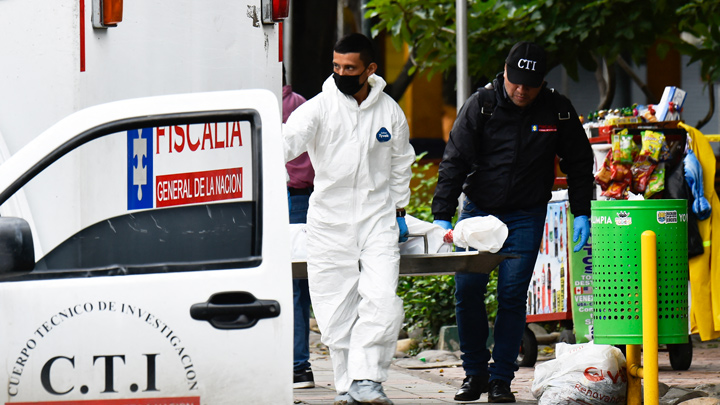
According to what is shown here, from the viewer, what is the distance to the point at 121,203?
14.1 ft

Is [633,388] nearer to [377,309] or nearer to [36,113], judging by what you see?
[377,309]

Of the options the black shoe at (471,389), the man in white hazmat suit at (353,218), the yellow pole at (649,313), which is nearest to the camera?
the yellow pole at (649,313)

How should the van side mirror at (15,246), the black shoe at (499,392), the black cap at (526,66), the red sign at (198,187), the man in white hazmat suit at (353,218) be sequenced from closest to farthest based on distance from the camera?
the van side mirror at (15,246) < the red sign at (198,187) < the man in white hazmat suit at (353,218) < the black cap at (526,66) < the black shoe at (499,392)

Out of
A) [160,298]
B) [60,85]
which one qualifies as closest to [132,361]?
[160,298]

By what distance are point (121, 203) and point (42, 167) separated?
41cm

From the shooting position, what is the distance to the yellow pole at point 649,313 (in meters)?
5.85

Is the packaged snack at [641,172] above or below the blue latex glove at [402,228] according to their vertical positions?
above

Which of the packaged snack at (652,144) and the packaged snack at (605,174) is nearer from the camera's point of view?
the packaged snack at (652,144)

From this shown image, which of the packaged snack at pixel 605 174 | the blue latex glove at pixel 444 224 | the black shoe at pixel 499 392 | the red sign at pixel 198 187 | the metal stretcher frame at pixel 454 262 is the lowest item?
the black shoe at pixel 499 392

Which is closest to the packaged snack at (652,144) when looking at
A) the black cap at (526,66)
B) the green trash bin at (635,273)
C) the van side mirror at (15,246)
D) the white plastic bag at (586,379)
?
the black cap at (526,66)

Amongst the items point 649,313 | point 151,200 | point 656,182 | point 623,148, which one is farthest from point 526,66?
point 151,200

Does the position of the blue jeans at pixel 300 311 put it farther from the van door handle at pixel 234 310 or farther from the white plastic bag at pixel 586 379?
the van door handle at pixel 234 310

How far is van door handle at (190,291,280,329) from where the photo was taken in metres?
3.92

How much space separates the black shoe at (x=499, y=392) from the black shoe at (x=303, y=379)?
1.27 metres
